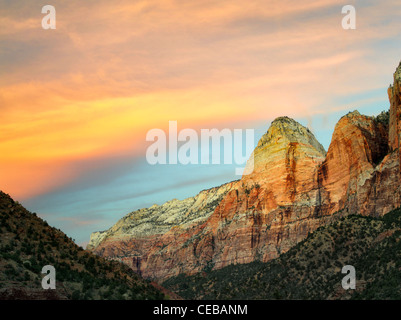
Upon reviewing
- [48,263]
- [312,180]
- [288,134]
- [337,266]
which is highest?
[288,134]

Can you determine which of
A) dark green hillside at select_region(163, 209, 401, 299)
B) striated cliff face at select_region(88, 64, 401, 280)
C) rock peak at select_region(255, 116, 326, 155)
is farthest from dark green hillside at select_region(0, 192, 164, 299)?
rock peak at select_region(255, 116, 326, 155)

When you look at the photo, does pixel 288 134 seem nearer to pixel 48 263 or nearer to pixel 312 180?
pixel 312 180

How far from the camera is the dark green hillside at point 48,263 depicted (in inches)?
1966

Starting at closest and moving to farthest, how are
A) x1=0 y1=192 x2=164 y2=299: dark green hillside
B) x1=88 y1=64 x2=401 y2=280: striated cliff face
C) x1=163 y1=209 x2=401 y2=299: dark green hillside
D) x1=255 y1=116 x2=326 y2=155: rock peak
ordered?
x1=0 y1=192 x2=164 y2=299: dark green hillside, x1=163 y1=209 x2=401 y2=299: dark green hillside, x1=88 y1=64 x2=401 y2=280: striated cliff face, x1=255 y1=116 x2=326 y2=155: rock peak

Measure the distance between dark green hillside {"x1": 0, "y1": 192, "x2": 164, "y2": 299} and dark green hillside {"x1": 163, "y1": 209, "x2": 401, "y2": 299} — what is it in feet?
124

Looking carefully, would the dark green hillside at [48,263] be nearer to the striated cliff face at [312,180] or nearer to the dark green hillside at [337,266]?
the dark green hillside at [337,266]

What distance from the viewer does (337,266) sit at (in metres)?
109

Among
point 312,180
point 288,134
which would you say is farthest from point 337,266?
point 288,134

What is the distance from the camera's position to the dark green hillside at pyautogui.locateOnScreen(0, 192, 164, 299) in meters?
49.9

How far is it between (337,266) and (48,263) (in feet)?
223

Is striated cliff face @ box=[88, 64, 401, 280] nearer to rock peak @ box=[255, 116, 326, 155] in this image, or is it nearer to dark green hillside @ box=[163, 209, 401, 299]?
rock peak @ box=[255, 116, 326, 155]

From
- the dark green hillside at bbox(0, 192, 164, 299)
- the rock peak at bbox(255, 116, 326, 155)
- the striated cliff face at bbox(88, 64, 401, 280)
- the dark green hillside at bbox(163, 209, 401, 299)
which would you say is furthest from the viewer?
the rock peak at bbox(255, 116, 326, 155)
